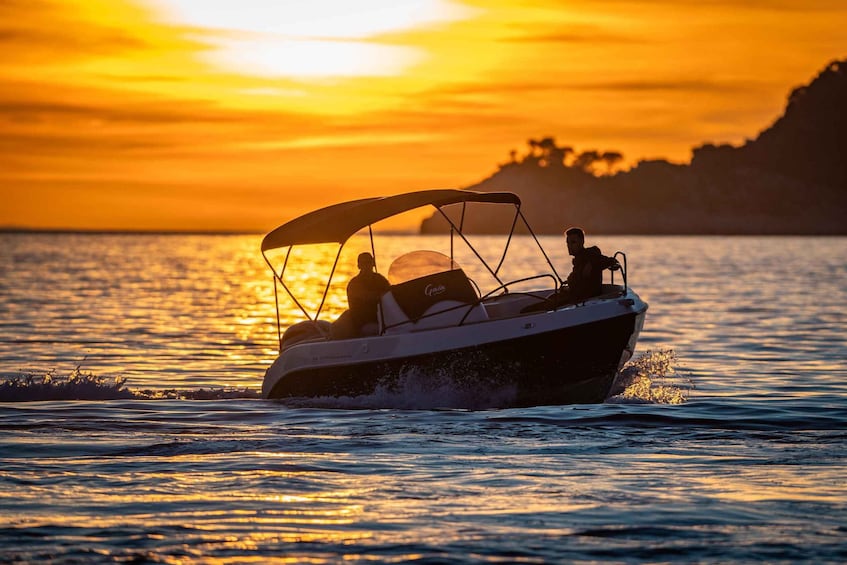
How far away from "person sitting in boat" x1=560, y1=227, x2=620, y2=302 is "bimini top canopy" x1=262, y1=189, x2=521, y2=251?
1.66m

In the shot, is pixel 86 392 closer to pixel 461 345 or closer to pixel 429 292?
pixel 429 292

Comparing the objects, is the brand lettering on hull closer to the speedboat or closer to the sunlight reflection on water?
the speedboat

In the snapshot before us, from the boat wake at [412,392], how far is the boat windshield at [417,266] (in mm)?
1623

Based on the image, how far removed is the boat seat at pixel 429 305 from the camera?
15.6 meters

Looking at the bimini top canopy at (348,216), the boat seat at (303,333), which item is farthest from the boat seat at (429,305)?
the boat seat at (303,333)

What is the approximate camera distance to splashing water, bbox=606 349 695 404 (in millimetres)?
16625

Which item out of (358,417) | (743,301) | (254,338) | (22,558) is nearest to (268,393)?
(358,417)

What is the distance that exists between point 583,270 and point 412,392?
2.76 metres

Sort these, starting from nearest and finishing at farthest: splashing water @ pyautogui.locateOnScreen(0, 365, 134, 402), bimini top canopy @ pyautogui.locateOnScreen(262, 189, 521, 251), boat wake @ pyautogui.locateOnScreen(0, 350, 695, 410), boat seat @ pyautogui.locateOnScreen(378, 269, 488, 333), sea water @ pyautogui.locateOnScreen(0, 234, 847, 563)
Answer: sea water @ pyautogui.locateOnScreen(0, 234, 847, 563), boat wake @ pyautogui.locateOnScreen(0, 350, 695, 410), boat seat @ pyautogui.locateOnScreen(378, 269, 488, 333), bimini top canopy @ pyautogui.locateOnScreen(262, 189, 521, 251), splashing water @ pyautogui.locateOnScreen(0, 365, 134, 402)

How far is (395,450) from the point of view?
12484 mm

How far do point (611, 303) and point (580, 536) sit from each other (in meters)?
7.08

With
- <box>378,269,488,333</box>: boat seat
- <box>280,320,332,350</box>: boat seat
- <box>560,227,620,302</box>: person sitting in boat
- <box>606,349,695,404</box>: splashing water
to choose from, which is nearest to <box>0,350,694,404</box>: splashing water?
<box>606,349,695,404</box>: splashing water

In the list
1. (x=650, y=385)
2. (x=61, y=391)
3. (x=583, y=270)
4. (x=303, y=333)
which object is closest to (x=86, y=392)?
(x=61, y=391)

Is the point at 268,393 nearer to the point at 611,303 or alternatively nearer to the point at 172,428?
the point at 172,428
